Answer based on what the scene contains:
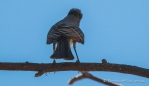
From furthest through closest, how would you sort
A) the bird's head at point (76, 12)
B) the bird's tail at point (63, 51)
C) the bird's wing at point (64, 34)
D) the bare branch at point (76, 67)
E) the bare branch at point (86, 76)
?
the bird's head at point (76, 12) < the bird's wing at point (64, 34) < the bird's tail at point (63, 51) < the bare branch at point (86, 76) < the bare branch at point (76, 67)

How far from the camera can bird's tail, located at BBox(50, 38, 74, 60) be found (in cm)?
457

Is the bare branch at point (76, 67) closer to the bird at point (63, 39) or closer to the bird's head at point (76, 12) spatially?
the bird at point (63, 39)

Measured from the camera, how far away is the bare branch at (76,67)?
12.4 ft

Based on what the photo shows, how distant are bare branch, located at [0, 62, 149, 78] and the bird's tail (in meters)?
0.37

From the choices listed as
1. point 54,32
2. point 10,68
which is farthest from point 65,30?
point 10,68

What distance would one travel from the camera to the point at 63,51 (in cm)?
477

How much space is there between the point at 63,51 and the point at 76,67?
739 millimetres

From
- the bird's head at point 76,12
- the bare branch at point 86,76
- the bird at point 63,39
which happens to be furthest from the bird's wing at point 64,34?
the bird's head at point 76,12

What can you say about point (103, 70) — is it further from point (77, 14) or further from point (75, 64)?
point (77, 14)

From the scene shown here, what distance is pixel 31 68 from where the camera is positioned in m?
3.97

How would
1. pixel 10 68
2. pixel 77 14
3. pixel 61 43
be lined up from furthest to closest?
pixel 77 14
pixel 61 43
pixel 10 68

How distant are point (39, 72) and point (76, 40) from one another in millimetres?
1510

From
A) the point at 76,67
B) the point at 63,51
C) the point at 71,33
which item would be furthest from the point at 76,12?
the point at 76,67

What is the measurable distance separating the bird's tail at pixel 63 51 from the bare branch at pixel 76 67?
0.37 meters
